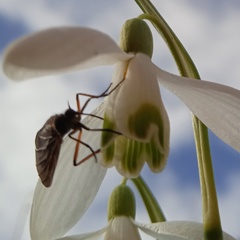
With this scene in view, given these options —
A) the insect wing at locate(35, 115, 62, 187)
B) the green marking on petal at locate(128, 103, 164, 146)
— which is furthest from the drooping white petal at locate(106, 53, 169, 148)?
the insect wing at locate(35, 115, 62, 187)

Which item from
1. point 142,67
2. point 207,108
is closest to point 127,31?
point 142,67

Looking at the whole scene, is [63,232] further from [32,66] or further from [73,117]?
[32,66]

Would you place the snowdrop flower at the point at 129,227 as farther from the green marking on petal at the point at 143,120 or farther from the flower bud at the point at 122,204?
the green marking on petal at the point at 143,120

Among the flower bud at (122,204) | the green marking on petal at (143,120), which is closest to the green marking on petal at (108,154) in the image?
the green marking on petal at (143,120)

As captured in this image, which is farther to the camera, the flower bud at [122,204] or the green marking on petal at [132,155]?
the flower bud at [122,204]

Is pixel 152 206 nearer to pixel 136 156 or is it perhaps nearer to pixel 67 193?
pixel 67 193

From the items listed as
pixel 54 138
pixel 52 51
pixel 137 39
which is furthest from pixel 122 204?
pixel 52 51
